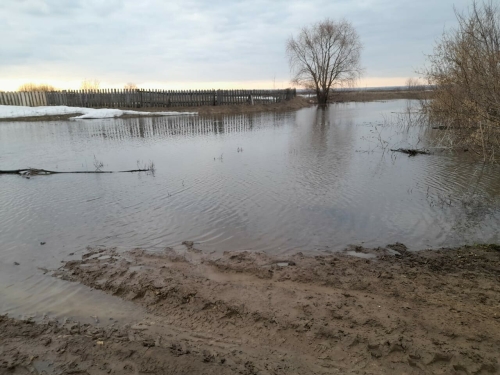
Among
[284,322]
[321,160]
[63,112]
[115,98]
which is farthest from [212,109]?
[284,322]

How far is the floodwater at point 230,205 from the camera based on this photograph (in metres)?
5.98

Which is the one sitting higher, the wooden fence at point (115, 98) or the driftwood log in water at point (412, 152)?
the wooden fence at point (115, 98)

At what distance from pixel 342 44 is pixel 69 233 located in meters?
48.1

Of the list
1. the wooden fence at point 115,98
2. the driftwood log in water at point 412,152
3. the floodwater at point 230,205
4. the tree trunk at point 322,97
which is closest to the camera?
the floodwater at point 230,205

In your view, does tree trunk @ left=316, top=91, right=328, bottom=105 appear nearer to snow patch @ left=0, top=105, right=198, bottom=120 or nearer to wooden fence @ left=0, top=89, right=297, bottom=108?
wooden fence @ left=0, top=89, right=297, bottom=108

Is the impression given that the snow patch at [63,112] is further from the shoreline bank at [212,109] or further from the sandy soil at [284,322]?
the sandy soil at [284,322]

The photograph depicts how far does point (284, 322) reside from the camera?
12.3 feet

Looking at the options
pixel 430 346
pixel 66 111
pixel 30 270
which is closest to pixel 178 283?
pixel 30 270

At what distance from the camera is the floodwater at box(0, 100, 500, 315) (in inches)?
236

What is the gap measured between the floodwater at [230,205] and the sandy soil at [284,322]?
562 millimetres

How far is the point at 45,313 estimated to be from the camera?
418 centimetres

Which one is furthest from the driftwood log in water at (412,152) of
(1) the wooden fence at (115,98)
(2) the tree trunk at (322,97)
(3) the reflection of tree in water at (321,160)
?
(2) the tree trunk at (322,97)

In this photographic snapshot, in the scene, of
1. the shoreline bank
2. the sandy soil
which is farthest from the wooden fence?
the sandy soil

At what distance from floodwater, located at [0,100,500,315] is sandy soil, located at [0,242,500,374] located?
562 millimetres
